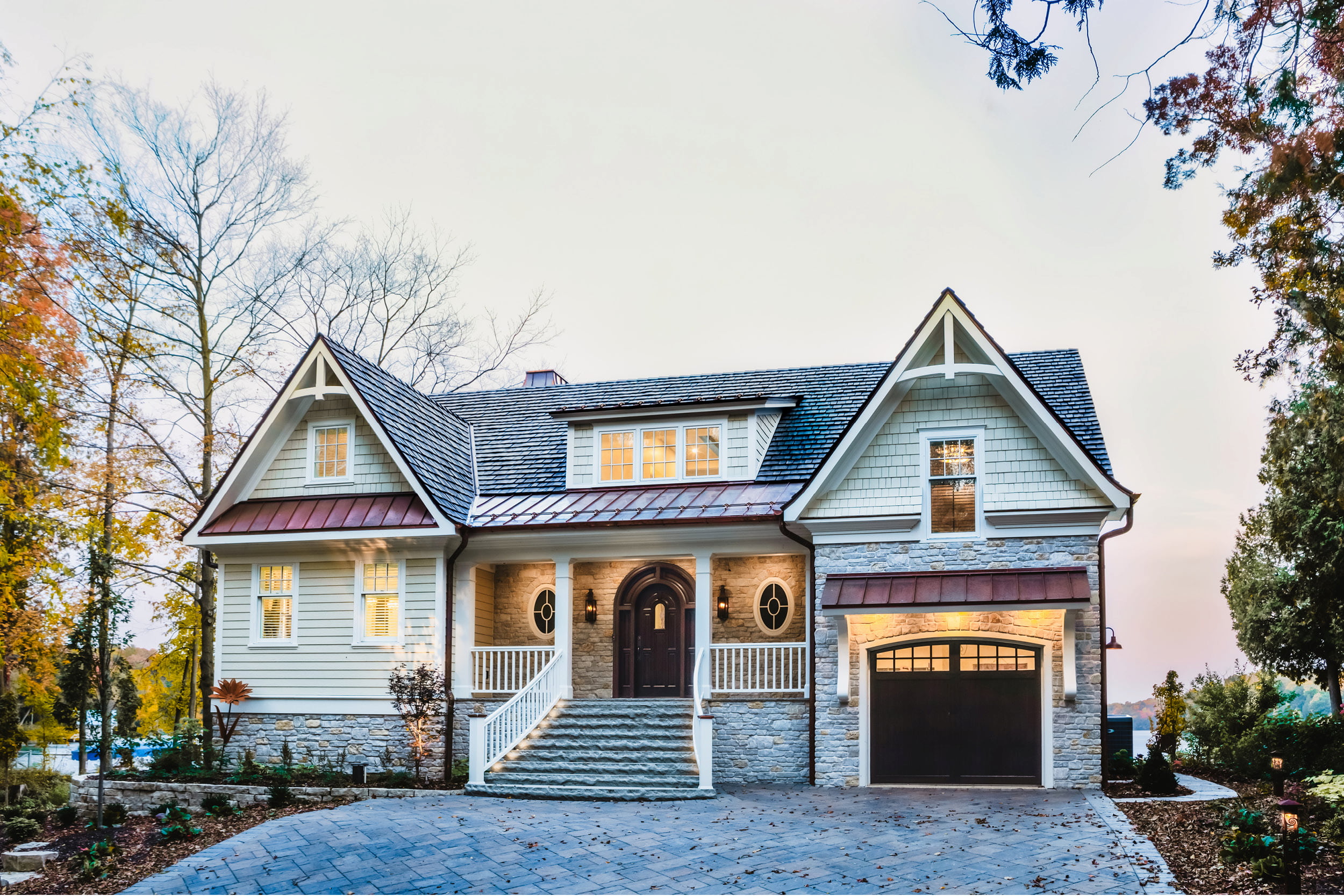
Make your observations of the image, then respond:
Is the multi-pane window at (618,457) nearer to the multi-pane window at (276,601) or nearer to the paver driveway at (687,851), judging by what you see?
the multi-pane window at (276,601)

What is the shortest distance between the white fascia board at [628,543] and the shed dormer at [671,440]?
1454mm

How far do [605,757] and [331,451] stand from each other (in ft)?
24.7

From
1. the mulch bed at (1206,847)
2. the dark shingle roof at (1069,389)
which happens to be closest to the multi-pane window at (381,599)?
the dark shingle roof at (1069,389)

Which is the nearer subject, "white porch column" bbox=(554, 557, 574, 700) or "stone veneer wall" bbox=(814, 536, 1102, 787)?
"stone veneer wall" bbox=(814, 536, 1102, 787)

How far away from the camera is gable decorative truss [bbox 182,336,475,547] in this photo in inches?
657

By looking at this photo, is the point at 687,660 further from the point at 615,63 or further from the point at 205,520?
the point at 615,63

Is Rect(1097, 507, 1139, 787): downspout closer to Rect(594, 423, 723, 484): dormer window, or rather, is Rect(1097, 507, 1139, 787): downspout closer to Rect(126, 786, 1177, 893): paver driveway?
Rect(126, 786, 1177, 893): paver driveway

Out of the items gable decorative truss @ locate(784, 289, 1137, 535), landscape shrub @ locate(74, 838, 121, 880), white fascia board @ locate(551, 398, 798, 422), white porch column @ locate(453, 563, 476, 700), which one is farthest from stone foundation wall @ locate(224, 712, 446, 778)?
gable decorative truss @ locate(784, 289, 1137, 535)

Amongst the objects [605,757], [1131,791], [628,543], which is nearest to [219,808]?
[605,757]

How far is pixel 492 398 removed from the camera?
21.7 m

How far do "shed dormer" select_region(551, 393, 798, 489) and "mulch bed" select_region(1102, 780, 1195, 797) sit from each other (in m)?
7.14

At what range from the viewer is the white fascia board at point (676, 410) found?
56.8 ft

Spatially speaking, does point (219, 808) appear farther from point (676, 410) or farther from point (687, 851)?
point (676, 410)

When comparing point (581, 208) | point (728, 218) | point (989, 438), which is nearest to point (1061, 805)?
point (989, 438)
